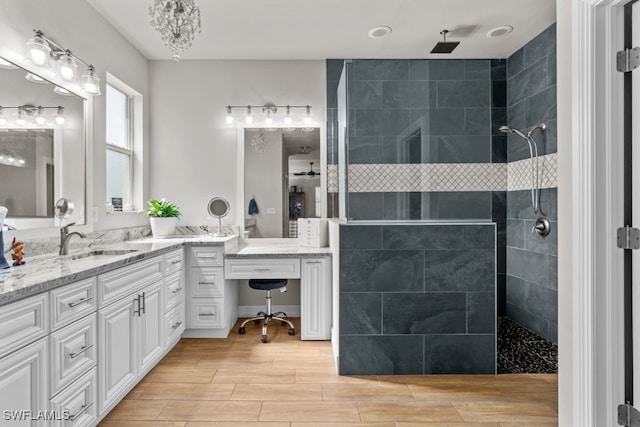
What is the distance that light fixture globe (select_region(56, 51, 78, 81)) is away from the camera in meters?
2.52

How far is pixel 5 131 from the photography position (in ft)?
6.93

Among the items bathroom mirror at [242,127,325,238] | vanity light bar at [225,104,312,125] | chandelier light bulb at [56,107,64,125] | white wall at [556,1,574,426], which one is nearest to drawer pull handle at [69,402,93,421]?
chandelier light bulb at [56,107,64,125]

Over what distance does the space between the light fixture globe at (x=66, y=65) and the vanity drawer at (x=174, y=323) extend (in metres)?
1.76

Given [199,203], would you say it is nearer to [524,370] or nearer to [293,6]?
[293,6]

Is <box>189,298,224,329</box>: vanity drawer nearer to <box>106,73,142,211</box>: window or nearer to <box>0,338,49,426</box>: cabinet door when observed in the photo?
<box>106,73,142,211</box>: window

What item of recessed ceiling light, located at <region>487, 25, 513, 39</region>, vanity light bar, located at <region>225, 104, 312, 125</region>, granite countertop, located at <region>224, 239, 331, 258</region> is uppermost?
recessed ceiling light, located at <region>487, 25, 513, 39</region>

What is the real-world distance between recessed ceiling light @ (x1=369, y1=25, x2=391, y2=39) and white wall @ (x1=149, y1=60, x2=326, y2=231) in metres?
0.71

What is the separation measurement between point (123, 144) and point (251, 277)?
1797 mm

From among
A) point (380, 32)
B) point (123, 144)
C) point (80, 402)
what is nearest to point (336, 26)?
point (380, 32)

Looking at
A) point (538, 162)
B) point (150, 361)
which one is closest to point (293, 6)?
point (538, 162)

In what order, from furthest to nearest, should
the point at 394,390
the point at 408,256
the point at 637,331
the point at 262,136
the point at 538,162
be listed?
the point at 262,136 < the point at 538,162 < the point at 408,256 < the point at 394,390 < the point at 637,331

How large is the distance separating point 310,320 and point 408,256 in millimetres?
1177

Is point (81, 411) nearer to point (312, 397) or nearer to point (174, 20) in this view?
point (312, 397)

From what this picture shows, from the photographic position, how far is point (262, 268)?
3420mm
